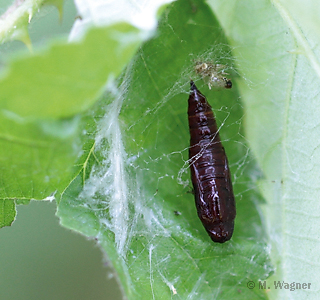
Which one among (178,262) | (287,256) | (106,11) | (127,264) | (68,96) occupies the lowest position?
(287,256)

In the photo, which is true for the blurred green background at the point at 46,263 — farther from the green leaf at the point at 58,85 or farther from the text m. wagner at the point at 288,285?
the green leaf at the point at 58,85

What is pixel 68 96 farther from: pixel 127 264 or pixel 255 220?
pixel 255 220

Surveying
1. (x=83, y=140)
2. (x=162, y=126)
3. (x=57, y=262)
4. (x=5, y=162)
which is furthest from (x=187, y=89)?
(x=57, y=262)

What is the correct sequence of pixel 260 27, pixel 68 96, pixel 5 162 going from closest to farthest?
pixel 68 96 → pixel 5 162 → pixel 260 27

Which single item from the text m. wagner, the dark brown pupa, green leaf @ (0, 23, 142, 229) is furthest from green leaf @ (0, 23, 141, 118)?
the text m. wagner

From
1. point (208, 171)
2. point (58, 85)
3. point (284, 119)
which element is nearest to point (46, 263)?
point (208, 171)

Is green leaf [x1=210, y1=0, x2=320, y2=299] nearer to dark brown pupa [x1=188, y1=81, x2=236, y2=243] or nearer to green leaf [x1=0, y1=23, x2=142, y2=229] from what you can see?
dark brown pupa [x1=188, y1=81, x2=236, y2=243]
